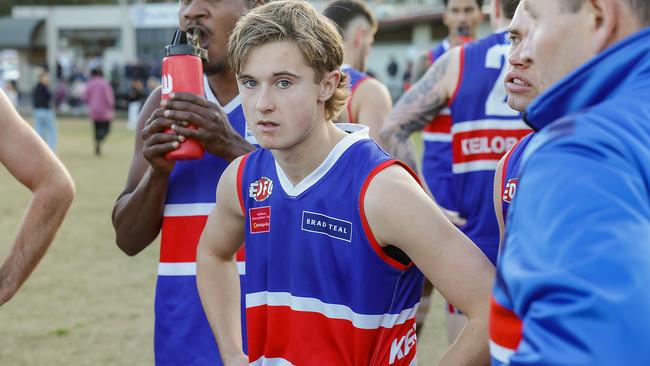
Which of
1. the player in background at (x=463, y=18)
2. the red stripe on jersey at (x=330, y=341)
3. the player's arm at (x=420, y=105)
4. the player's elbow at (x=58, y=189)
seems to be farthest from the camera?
the player in background at (x=463, y=18)

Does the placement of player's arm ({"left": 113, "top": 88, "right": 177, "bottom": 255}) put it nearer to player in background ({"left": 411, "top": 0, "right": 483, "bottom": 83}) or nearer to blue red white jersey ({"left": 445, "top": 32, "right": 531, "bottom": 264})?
blue red white jersey ({"left": 445, "top": 32, "right": 531, "bottom": 264})

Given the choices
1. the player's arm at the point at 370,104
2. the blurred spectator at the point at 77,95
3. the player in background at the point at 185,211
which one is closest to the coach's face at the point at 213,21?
the player in background at the point at 185,211

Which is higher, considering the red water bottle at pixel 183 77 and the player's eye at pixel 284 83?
the player's eye at pixel 284 83

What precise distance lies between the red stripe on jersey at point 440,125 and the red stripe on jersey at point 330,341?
103 inches

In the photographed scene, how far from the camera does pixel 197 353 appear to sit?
318 centimetres

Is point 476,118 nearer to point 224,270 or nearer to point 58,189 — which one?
point 224,270

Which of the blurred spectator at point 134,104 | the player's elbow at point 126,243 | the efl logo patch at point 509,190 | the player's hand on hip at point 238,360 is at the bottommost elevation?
the blurred spectator at point 134,104

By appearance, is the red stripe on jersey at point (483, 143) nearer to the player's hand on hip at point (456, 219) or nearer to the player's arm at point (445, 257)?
the player's hand on hip at point (456, 219)

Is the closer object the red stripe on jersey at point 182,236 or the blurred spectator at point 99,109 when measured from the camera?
the red stripe on jersey at point 182,236

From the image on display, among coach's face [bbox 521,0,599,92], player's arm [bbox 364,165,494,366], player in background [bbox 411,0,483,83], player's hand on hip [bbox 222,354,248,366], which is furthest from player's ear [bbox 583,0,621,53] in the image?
player in background [bbox 411,0,483,83]

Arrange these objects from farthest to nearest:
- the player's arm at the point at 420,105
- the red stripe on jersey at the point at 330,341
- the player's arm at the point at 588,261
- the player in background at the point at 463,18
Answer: the player in background at the point at 463,18
the player's arm at the point at 420,105
the red stripe on jersey at the point at 330,341
the player's arm at the point at 588,261

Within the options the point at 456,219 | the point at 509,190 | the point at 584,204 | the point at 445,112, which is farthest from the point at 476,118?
the point at 584,204

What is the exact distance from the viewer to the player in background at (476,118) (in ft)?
14.8

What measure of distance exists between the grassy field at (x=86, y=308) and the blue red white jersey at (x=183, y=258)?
289 cm
